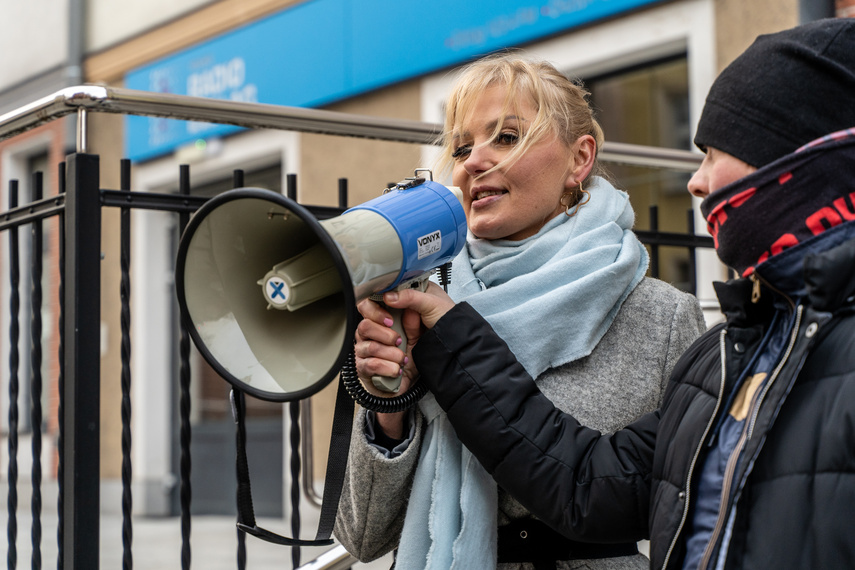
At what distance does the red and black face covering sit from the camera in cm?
113

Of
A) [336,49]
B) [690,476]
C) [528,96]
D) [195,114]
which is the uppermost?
[336,49]

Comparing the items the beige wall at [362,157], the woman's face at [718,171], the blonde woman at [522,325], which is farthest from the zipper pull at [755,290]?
the beige wall at [362,157]

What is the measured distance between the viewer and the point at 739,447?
45.3 inches

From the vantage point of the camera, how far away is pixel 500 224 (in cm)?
174

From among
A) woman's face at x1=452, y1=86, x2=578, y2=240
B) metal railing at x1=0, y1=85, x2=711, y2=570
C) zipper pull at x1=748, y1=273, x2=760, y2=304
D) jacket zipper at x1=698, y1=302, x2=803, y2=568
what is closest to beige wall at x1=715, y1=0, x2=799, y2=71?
metal railing at x1=0, y1=85, x2=711, y2=570

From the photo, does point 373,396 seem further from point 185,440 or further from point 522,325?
point 185,440

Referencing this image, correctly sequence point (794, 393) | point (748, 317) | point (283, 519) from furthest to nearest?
point (283, 519) < point (748, 317) < point (794, 393)

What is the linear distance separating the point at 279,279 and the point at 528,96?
Answer: 0.60 m

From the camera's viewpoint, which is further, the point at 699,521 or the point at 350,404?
the point at 350,404

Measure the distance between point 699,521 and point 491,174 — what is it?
0.76m

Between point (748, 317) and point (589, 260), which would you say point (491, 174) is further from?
point (748, 317)

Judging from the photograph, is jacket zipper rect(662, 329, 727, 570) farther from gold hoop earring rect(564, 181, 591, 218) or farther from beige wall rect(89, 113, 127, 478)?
beige wall rect(89, 113, 127, 478)

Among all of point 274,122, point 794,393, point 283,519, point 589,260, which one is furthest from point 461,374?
point 283,519

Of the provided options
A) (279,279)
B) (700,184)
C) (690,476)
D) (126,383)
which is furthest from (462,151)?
(126,383)
